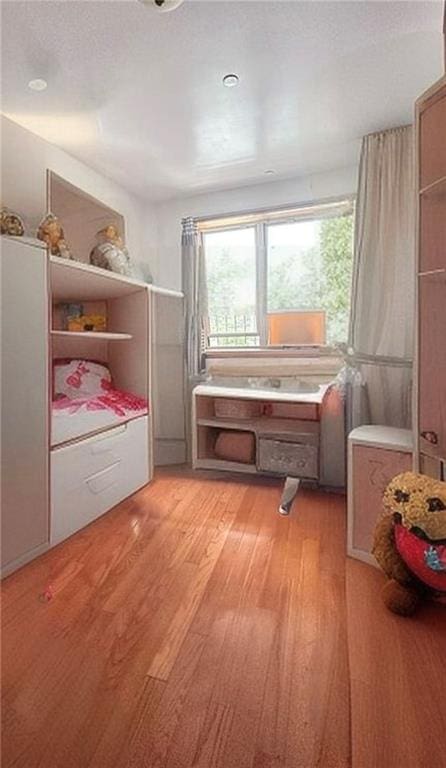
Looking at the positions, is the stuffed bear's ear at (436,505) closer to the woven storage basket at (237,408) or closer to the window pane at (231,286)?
the woven storage basket at (237,408)

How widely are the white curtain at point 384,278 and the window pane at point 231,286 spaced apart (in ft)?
2.89

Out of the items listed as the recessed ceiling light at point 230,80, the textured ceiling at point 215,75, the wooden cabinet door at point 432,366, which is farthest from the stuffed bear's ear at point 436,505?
the recessed ceiling light at point 230,80

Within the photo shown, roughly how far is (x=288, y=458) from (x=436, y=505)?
118 centimetres

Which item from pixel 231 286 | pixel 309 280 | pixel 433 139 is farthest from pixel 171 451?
pixel 433 139

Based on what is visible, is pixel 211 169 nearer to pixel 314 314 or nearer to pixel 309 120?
pixel 309 120

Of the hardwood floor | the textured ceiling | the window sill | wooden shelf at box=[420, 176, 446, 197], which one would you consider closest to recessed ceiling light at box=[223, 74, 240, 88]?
the textured ceiling

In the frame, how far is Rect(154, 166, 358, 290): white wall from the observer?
2.36 meters

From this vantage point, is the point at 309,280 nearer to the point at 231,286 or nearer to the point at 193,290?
the point at 231,286

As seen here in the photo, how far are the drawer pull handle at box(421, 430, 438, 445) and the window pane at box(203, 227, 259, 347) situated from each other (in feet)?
5.08

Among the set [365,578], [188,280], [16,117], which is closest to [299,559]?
[365,578]

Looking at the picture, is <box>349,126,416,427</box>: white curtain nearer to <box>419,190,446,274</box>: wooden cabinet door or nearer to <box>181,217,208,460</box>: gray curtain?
<box>419,190,446,274</box>: wooden cabinet door

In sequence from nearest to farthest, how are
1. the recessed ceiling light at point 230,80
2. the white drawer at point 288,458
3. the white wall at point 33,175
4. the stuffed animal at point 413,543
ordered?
the stuffed animal at point 413,543 → the recessed ceiling light at point 230,80 → the white wall at point 33,175 → the white drawer at point 288,458

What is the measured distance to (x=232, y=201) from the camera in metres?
2.73

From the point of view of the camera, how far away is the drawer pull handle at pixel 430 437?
1.34 meters
